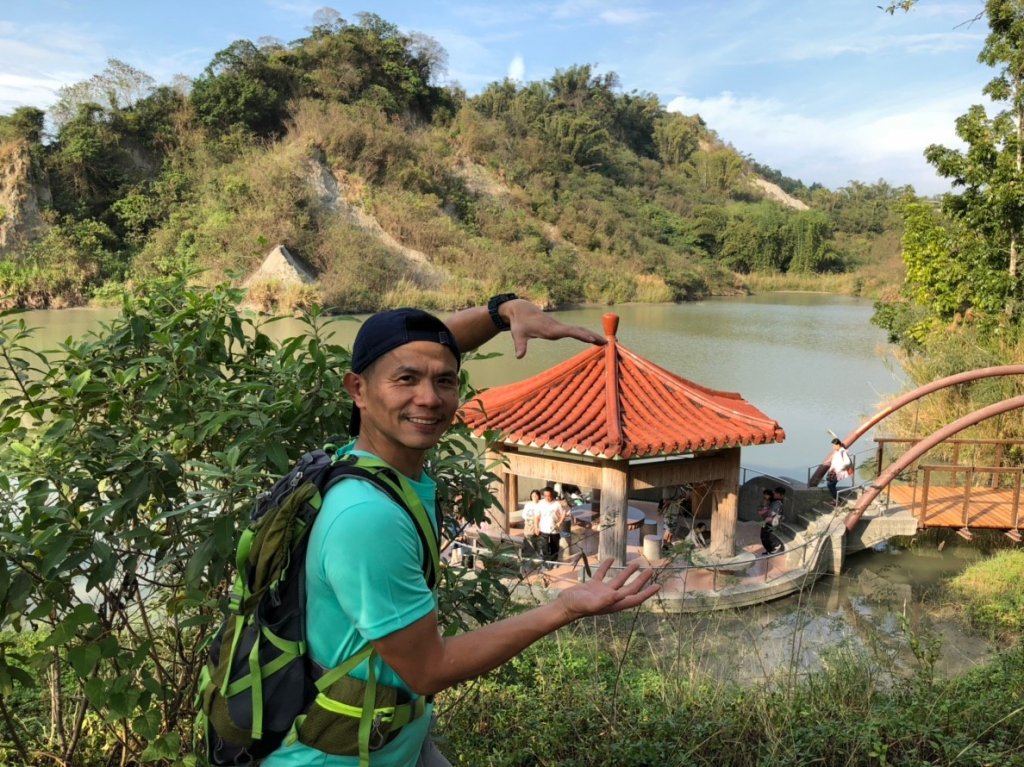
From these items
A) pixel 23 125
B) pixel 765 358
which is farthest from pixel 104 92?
pixel 765 358

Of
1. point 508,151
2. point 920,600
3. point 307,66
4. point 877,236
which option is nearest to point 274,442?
point 920,600

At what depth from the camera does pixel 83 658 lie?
163 centimetres

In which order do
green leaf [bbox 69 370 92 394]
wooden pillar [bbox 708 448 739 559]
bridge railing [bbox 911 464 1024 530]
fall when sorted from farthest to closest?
bridge railing [bbox 911 464 1024 530] → wooden pillar [bbox 708 448 739 559] → green leaf [bbox 69 370 92 394]

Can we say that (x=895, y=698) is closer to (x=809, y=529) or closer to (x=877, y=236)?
(x=809, y=529)

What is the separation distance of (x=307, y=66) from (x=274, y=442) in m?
40.0

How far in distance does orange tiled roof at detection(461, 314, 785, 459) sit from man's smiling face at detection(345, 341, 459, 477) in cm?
492

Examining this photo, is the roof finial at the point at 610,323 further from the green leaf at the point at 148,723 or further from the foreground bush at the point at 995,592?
the green leaf at the point at 148,723

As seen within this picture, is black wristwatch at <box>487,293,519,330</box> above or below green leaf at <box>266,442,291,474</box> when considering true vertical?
above

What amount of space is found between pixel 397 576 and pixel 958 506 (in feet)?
29.8

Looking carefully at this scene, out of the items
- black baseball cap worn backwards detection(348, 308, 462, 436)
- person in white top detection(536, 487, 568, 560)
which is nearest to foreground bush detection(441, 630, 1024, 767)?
black baseball cap worn backwards detection(348, 308, 462, 436)

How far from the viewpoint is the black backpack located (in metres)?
1.16

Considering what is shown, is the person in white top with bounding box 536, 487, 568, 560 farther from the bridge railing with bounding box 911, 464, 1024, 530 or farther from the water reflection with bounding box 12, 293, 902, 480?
the bridge railing with bounding box 911, 464, 1024, 530

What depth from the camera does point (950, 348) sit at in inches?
471

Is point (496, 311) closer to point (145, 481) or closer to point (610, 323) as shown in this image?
point (145, 481)
